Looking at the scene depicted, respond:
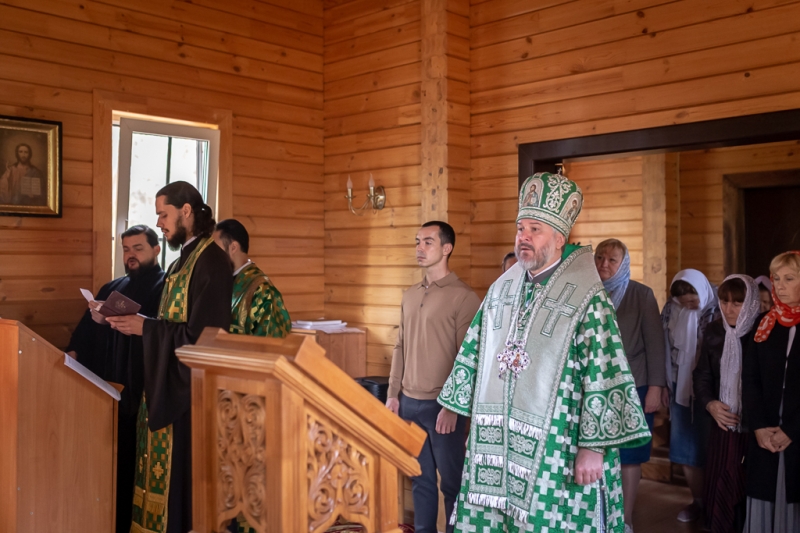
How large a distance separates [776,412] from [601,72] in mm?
2012

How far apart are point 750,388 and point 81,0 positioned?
164 inches

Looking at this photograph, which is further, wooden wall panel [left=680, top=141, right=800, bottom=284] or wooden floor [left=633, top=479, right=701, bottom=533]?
wooden wall panel [left=680, top=141, right=800, bottom=284]

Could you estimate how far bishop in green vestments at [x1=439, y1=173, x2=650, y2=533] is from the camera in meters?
2.76

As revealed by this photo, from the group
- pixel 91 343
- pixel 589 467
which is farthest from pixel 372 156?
pixel 589 467

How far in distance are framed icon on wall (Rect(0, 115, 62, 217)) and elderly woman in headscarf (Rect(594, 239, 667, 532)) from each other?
119 inches

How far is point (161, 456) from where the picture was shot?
337 cm

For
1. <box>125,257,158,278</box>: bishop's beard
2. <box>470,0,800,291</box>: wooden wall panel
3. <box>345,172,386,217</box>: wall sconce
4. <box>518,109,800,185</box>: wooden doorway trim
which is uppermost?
<box>470,0,800,291</box>: wooden wall panel

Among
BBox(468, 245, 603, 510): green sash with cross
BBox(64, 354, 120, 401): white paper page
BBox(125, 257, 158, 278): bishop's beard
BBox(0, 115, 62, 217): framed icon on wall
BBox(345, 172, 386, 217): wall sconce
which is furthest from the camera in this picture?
BBox(345, 172, 386, 217): wall sconce

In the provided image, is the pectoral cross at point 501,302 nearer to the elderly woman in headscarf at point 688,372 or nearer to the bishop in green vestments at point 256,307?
the bishop in green vestments at point 256,307

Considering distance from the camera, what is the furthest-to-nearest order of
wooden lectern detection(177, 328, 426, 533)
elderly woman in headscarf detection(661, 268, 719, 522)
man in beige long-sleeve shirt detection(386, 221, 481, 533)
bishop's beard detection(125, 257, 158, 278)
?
elderly woman in headscarf detection(661, 268, 719, 522) < bishop's beard detection(125, 257, 158, 278) < man in beige long-sleeve shirt detection(386, 221, 481, 533) < wooden lectern detection(177, 328, 426, 533)

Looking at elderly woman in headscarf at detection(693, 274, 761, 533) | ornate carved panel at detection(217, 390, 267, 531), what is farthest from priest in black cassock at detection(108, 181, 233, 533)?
elderly woman in headscarf at detection(693, 274, 761, 533)

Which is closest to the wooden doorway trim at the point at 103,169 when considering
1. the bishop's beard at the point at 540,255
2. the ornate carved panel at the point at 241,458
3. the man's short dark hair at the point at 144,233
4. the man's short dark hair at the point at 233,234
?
the man's short dark hair at the point at 144,233

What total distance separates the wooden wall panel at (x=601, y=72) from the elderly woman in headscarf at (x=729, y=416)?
40.2 inches

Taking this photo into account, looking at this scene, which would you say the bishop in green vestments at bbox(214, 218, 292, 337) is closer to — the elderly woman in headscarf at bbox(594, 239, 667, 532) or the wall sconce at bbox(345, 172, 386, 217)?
the wall sconce at bbox(345, 172, 386, 217)
